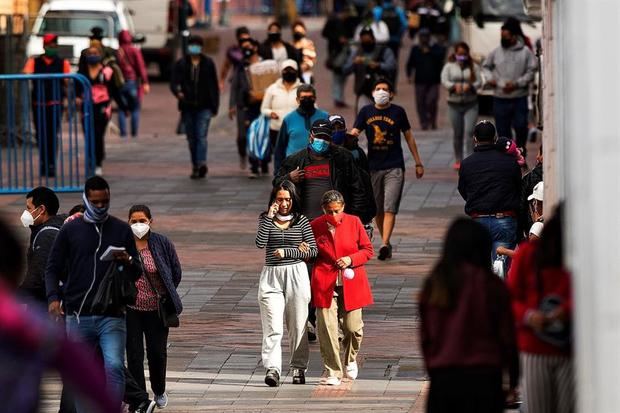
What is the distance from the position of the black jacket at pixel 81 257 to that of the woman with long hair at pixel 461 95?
12645mm

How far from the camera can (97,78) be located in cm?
2295

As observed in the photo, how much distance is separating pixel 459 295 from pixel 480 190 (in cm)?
594

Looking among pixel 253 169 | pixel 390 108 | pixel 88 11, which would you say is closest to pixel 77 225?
pixel 390 108

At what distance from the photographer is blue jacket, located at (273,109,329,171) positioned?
16.6 metres

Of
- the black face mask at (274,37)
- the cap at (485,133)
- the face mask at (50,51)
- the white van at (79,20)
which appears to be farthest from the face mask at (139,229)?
the white van at (79,20)

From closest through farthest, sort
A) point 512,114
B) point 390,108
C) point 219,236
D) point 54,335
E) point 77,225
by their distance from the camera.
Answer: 1. point 54,335
2. point 77,225
3. point 390,108
4. point 219,236
5. point 512,114

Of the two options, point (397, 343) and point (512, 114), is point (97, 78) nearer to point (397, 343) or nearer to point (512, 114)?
point (512, 114)

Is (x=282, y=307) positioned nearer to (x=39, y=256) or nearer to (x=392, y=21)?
(x=39, y=256)

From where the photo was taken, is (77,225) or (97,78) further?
(97,78)

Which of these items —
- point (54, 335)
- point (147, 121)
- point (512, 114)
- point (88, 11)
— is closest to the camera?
point (54, 335)

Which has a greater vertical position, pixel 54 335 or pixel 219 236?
pixel 54 335

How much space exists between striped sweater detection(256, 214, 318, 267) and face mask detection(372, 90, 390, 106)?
4494 millimetres

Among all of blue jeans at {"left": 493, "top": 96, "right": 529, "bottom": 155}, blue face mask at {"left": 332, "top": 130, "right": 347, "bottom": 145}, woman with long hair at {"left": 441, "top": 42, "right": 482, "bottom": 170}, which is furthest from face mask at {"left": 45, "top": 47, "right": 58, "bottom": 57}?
blue face mask at {"left": 332, "top": 130, "right": 347, "bottom": 145}

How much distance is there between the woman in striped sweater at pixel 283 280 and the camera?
12672 mm
